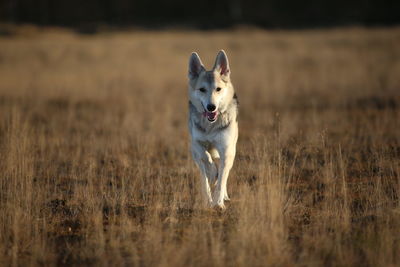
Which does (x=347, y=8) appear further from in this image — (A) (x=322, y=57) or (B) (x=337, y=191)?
(B) (x=337, y=191)

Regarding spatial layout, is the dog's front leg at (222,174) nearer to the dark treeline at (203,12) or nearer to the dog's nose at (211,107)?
the dog's nose at (211,107)

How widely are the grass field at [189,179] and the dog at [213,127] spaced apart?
318 mm

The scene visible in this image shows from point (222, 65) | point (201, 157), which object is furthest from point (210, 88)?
point (201, 157)

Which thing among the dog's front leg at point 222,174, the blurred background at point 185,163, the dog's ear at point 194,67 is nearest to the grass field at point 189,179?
the blurred background at point 185,163

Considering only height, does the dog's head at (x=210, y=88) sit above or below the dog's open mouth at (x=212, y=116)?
above

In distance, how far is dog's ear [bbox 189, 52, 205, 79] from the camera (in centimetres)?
666

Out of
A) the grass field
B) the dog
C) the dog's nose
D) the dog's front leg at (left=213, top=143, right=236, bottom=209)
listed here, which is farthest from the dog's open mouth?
the grass field

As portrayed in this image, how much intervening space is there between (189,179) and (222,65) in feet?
5.96

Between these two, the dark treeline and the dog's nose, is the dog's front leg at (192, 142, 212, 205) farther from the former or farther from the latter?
the dark treeline

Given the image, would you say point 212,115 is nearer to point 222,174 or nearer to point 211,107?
point 211,107

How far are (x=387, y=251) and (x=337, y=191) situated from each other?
2.10 meters

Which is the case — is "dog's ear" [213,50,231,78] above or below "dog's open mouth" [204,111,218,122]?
above

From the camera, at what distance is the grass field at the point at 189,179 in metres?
4.64

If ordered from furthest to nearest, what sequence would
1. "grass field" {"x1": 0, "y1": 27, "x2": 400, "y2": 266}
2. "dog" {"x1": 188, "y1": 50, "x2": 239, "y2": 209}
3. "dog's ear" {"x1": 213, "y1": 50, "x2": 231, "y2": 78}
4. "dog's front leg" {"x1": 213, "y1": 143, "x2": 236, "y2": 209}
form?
1. "dog's ear" {"x1": 213, "y1": 50, "x2": 231, "y2": 78}
2. "dog" {"x1": 188, "y1": 50, "x2": 239, "y2": 209}
3. "dog's front leg" {"x1": 213, "y1": 143, "x2": 236, "y2": 209}
4. "grass field" {"x1": 0, "y1": 27, "x2": 400, "y2": 266}
